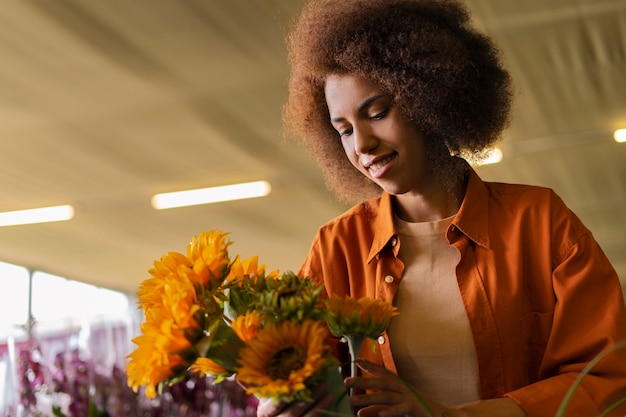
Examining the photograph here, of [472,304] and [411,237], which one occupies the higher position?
[411,237]

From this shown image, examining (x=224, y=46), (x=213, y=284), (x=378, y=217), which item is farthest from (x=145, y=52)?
(x=213, y=284)

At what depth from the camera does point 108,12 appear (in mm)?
4410

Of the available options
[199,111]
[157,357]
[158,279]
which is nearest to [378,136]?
[158,279]

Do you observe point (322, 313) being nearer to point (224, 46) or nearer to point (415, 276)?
point (415, 276)

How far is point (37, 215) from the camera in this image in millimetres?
8156

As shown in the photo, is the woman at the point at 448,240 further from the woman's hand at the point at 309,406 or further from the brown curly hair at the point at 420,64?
the woman's hand at the point at 309,406

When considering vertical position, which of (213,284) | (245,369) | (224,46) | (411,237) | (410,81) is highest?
(224,46)

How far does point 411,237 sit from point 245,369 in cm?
75

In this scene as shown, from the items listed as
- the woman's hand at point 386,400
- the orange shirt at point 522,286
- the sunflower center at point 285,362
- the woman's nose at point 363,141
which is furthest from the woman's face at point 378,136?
the sunflower center at point 285,362

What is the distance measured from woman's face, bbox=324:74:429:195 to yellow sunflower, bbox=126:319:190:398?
0.60 m

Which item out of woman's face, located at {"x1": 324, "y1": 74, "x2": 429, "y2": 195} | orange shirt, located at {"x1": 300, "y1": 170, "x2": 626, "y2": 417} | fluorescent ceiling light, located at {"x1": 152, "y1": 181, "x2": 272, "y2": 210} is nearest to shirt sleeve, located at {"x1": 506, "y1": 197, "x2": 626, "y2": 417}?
orange shirt, located at {"x1": 300, "y1": 170, "x2": 626, "y2": 417}

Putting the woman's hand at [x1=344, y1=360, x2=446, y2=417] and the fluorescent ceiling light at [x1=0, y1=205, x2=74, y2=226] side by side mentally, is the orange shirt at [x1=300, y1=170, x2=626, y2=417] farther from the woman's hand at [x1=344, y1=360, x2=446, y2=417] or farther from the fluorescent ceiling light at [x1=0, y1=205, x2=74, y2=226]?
the fluorescent ceiling light at [x1=0, y1=205, x2=74, y2=226]

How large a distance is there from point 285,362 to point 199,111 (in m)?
5.05

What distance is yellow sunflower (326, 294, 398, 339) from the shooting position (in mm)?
975
